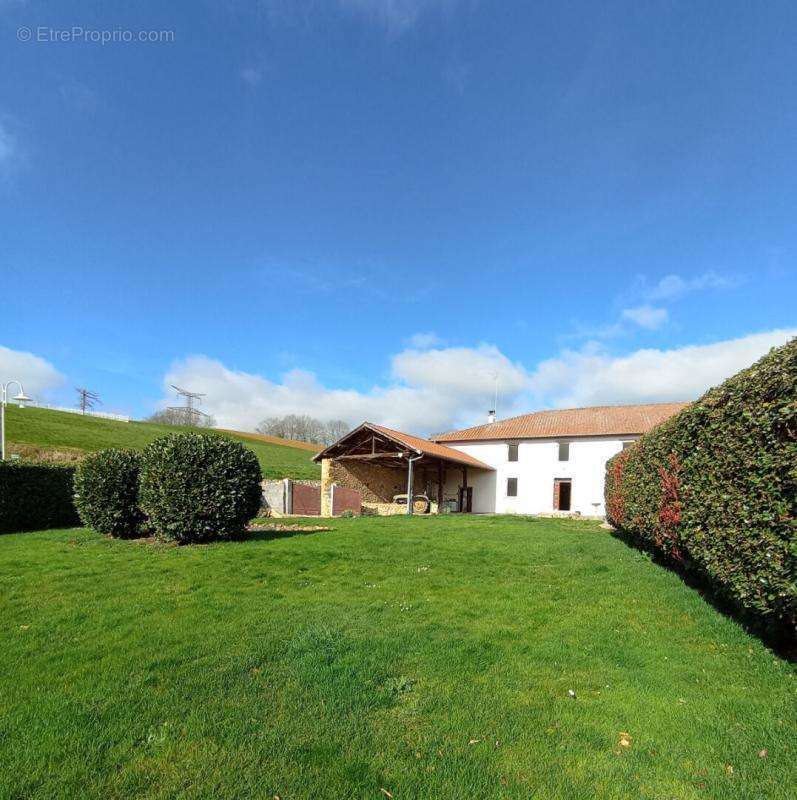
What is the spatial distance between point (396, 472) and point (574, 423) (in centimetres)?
1081

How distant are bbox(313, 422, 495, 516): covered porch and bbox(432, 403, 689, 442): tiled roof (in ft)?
7.31

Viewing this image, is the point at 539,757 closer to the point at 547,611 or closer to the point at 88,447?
the point at 547,611

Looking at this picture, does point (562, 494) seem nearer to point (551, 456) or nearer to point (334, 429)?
point (551, 456)

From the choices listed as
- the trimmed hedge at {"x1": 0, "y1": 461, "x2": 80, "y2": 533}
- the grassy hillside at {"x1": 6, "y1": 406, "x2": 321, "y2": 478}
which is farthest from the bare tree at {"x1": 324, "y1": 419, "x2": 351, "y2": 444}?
the trimmed hedge at {"x1": 0, "y1": 461, "x2": 80, "y2": 533}

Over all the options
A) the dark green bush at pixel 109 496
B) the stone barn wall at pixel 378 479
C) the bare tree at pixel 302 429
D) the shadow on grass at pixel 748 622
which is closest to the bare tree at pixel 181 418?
the bare tree at pixel 302 429

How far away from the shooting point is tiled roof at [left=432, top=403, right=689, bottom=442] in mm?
25656

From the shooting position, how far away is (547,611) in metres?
4.93

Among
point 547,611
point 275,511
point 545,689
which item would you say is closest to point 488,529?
point 547,611

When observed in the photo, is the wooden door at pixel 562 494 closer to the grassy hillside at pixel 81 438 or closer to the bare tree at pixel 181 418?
the grassy hillside at pixel 81 438

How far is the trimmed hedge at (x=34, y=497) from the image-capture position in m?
Result: 12.4

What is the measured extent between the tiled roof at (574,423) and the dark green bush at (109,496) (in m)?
21.5

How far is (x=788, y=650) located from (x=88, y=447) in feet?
104

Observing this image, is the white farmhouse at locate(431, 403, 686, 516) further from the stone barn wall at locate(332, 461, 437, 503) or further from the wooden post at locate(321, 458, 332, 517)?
the wooden post at locate(321, 458, 332, 517)

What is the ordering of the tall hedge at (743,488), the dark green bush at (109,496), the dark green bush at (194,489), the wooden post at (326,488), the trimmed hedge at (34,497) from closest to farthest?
1. the tall hedge at (743,488)
2. the dark green bush at (194,489)
3. the dark green bush at (109,496)
4. the trimmed hedge at (34,497)
5. the wooden post at (326,488)
